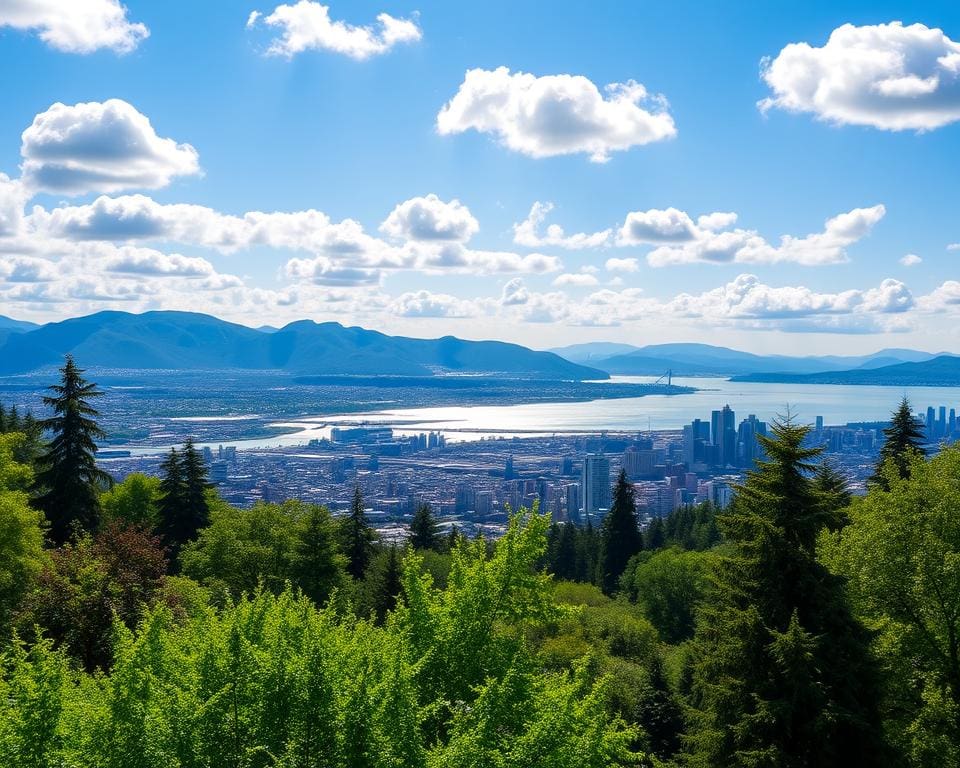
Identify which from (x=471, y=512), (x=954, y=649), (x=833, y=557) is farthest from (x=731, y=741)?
(x=471, y=512)

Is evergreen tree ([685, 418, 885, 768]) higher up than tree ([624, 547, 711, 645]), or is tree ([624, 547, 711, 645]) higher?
evergreen tree ([685, 418, 885, 768])

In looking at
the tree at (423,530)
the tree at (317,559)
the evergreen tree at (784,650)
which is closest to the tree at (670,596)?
the tree at (423,530)

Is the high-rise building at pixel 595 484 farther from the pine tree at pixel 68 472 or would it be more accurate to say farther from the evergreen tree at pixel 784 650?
the evergreen tree at pixel 784 650

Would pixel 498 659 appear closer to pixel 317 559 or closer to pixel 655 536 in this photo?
pixel 317 559

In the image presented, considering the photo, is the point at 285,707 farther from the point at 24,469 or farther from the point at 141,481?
the point at 141,481

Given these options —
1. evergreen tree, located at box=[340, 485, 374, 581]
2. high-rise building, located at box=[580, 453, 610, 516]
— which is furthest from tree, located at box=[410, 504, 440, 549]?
high-rise building, located at box=[580, 453, 610, 516]

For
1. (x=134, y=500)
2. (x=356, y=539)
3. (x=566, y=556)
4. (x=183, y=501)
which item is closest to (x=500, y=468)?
(x=566, y=556)

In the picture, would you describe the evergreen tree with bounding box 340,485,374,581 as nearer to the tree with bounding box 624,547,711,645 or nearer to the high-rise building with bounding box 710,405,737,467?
the tree with bounding box 624,547,711,645
